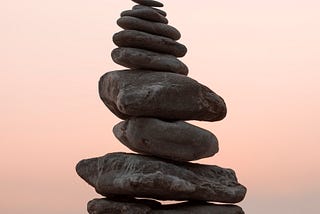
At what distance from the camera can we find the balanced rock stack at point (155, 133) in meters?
14.3

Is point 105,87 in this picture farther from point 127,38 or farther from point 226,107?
point 226,107

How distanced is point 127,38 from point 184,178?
3.18 m

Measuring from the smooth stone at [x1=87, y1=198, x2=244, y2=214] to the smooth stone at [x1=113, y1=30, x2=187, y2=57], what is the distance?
3.25m

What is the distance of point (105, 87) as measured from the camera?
15.3 meters

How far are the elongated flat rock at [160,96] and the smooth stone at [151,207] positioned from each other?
1.80 m

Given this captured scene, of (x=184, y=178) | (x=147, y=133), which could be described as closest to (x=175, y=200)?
(x=184, y=178)

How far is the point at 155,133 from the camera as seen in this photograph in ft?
47.2

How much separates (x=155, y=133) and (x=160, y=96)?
76 cm

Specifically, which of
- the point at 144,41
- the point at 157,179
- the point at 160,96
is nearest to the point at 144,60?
the point at 144,41

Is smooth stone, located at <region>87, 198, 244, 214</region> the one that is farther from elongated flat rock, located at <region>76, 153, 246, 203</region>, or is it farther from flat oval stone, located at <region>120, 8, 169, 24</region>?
flat oval stone, located at <region>120, 8, 169, 24</region>

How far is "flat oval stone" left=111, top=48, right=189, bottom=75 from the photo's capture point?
48.9 feet

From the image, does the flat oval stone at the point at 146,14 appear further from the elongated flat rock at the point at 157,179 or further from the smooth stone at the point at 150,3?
the elongated flat rock at the point at 157,179

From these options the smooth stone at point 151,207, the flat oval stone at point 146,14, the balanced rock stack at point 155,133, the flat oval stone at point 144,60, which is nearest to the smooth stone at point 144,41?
the balanced rock stack at point 155,133

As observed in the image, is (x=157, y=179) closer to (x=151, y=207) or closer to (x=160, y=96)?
(x=151, y=207)
